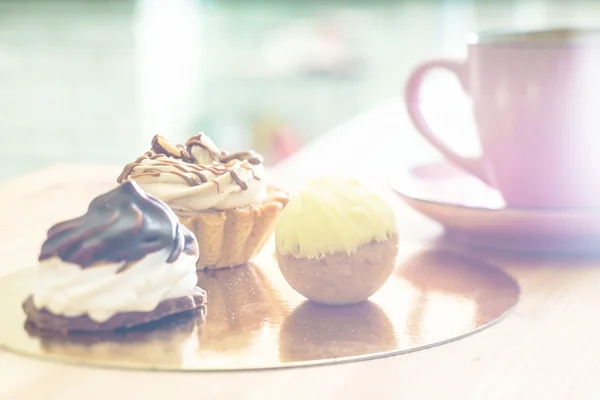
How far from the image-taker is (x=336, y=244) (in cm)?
76

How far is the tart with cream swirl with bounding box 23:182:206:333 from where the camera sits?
0.67m

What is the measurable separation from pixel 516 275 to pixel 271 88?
226 cm

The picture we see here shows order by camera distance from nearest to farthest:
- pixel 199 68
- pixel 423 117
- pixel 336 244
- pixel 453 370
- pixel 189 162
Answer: pixel 453 370 < pixel 336 244 < pixel 189 162 < pixel 423 117 < pixel 199 68

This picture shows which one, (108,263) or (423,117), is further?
(423,117)

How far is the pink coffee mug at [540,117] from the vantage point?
95cm

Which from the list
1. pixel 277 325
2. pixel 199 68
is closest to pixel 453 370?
pixel 277 325

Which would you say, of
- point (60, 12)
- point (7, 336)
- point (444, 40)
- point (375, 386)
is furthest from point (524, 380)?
point (60, 12)

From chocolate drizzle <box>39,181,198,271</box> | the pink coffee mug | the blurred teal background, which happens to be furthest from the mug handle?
the blurred teal background

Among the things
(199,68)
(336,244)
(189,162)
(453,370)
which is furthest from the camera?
(199,68)

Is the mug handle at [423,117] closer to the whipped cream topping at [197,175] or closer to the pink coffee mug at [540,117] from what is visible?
the pink coffee mug at [540,117]

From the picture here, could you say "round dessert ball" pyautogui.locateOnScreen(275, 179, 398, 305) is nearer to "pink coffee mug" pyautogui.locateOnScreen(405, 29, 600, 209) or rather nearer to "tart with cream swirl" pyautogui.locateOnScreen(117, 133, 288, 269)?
"tart with cream swirl" pyautogui.locateOnScreen(117, 133, 288, 269)

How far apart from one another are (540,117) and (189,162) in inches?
13.6

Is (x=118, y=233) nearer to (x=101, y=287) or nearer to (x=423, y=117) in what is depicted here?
(x=101, y=287)

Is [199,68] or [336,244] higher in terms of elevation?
[336,244]
